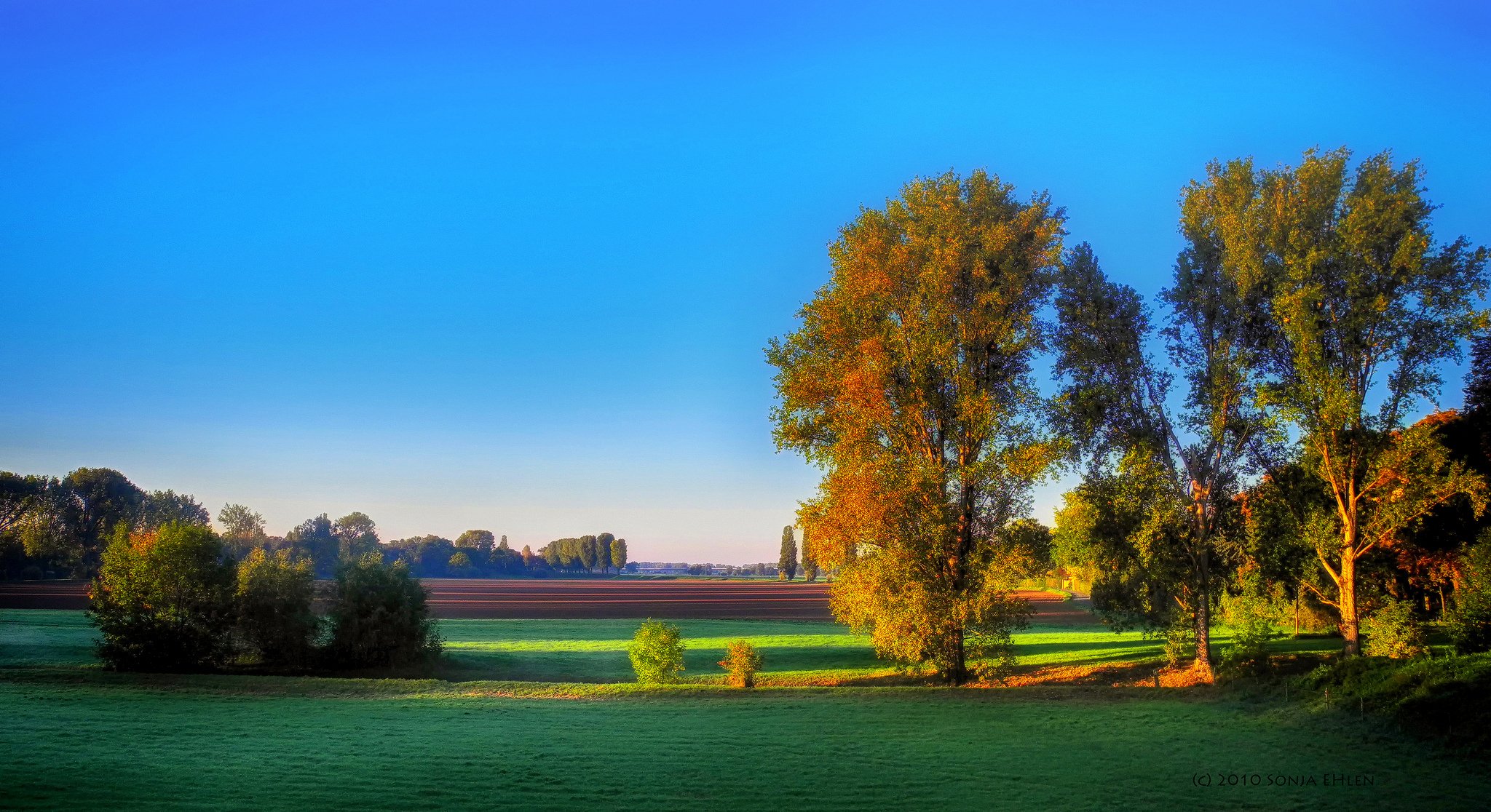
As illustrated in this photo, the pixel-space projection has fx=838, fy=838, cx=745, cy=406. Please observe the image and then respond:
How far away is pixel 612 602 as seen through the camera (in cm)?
8444

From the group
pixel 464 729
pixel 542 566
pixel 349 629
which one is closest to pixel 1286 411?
pixel 464 729

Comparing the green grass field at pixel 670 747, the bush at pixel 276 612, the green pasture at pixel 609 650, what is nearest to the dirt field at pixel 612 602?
the green pasture at pixel 609 650

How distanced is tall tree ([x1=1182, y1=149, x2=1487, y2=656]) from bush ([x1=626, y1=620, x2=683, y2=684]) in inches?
748

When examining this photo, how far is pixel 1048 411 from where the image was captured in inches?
1048

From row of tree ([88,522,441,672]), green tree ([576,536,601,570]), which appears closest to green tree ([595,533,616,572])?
green tree ([576,536,601,570])

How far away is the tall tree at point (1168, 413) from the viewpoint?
25.6 metres

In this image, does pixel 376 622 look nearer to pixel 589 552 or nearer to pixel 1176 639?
pixel 1176 639

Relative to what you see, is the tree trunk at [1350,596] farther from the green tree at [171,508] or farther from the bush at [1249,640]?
the green tree at [171,508]

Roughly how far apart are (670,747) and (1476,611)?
2415 cm

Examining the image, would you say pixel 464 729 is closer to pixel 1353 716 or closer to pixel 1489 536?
pixel 1353 716

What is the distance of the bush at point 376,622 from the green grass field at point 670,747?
5.07 m

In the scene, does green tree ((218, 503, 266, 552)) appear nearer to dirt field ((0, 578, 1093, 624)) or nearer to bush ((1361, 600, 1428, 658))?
dirt field ((0, 578, 1093, 624))

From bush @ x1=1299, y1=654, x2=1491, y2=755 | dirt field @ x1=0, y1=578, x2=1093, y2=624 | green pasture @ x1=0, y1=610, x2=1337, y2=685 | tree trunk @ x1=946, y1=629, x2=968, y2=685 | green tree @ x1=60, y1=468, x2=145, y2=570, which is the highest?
green tree @ x1=60, y1=468, x2=145, y2=570

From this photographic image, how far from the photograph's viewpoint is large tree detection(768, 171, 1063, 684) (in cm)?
2422
